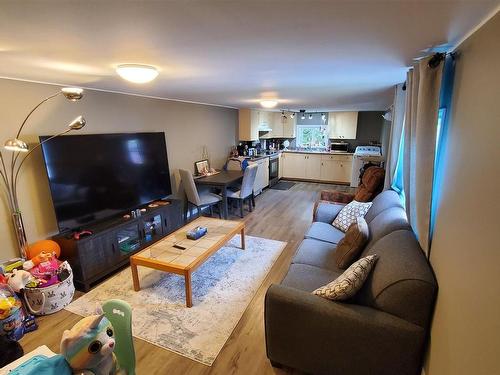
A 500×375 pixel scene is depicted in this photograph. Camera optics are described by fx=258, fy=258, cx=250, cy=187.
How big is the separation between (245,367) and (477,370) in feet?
4.64

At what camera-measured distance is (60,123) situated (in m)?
2.74

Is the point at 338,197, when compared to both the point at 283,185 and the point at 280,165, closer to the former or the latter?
the point at 283,185

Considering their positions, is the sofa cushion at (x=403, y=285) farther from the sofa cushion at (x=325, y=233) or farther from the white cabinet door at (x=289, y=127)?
the white cabinet door at (x=289, y=127)

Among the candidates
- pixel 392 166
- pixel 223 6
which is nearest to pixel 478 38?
pixel 223 6

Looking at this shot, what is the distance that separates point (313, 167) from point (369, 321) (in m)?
6.30

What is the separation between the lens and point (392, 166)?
Answer: 313 cm

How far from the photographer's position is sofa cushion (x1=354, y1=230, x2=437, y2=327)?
1.37 m

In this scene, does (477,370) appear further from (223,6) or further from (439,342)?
(223,6)

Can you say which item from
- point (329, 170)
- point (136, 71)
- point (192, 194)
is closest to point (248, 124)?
point (192, 194)

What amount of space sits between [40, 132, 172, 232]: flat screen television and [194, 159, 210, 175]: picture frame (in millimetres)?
982

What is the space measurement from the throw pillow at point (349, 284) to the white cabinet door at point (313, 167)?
235 inches

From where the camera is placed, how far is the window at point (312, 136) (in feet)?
25.7

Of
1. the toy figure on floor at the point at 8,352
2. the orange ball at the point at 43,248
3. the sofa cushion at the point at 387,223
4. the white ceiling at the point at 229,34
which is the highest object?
the white ceiling at the point at 229,34

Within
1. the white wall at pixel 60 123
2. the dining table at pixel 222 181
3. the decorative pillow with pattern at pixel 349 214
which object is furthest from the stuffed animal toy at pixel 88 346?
the dining table at pixel 222 181
